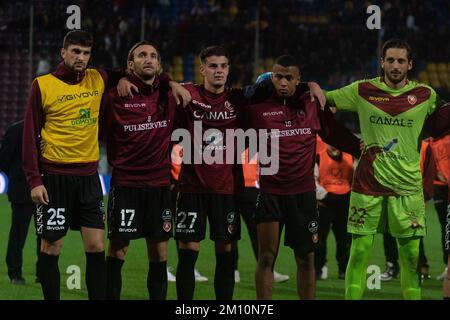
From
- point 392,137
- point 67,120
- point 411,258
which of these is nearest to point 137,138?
point 67,120

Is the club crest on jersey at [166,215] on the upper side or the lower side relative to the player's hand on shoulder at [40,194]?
lower

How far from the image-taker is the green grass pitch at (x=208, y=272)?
1031 centimetres

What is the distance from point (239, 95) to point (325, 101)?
26.3 inches

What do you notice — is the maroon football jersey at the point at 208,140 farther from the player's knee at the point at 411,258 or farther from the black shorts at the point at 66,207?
the player's knee at the point at 411,258

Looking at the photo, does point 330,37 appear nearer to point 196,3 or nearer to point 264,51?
point 264,51

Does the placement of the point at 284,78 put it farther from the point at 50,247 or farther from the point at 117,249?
the point at 50,247

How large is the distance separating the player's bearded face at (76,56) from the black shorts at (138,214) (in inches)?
37.6

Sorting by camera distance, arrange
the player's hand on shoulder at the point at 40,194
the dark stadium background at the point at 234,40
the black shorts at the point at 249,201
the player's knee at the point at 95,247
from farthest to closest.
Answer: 1. the dark stadium background at the point at 234,40
2. the black shorts at the point at 249,201
3. the player's knee at the point at 95,247
4. the player's hand on shoulder at the point at 40,194

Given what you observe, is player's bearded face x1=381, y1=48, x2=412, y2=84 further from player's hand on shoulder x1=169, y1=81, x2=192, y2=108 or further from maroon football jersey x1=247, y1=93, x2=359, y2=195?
player's hand on shoulder x1=169, y1=81, x2=192, y2=108

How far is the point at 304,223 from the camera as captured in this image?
8.23 meters

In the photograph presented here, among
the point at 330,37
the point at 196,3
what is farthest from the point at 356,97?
the point at 196,3

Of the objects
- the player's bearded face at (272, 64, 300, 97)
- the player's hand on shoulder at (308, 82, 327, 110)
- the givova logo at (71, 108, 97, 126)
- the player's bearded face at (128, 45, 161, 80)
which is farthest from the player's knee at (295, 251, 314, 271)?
the givova logo at (71, 108, 97, 126)

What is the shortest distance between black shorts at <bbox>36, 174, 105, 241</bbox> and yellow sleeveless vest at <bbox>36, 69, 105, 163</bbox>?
168 mm

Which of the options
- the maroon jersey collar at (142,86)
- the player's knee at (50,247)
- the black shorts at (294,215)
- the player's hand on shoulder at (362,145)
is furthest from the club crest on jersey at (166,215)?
the player's hand on shoulder at (362,145)
